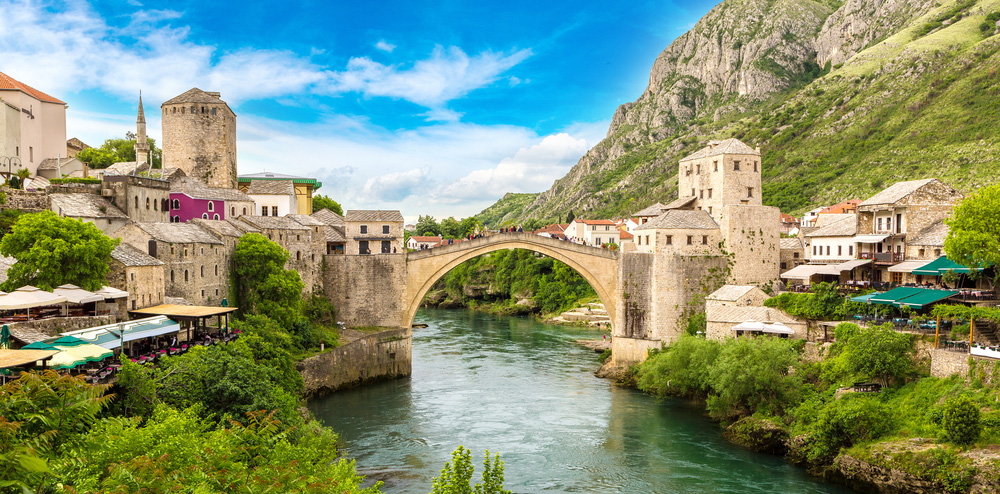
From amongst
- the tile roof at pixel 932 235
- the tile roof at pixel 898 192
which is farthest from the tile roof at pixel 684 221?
the tile roof at pixel 932 235

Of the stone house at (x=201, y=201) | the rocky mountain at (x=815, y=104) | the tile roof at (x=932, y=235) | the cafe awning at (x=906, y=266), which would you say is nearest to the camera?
the cafe awning at (x=906, y=266)

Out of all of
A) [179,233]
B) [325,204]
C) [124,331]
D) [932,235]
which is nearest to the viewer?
[124,331]

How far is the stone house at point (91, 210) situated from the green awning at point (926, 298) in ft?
121

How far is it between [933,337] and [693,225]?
15.7 metres

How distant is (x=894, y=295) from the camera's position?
33.2m

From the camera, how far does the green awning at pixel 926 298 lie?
1240 inches

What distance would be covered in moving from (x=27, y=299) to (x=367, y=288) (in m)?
23.3

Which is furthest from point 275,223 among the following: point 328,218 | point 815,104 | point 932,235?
point 815,104

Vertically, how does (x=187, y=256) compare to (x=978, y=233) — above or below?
below

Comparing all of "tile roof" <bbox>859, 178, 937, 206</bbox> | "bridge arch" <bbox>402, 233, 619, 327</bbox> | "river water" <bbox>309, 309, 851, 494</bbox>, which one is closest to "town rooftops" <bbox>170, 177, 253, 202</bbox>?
"bridge arch" <bbox>402, 233, 619, 327</bbox>

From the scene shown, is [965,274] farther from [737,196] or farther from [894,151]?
[894,151]

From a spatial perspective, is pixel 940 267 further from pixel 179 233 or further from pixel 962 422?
pixel 179 233

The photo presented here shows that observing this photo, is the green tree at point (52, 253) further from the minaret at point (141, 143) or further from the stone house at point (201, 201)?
the minaret at point (141, 143)

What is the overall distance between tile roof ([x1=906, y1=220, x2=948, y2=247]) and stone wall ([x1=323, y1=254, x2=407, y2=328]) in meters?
29.6
